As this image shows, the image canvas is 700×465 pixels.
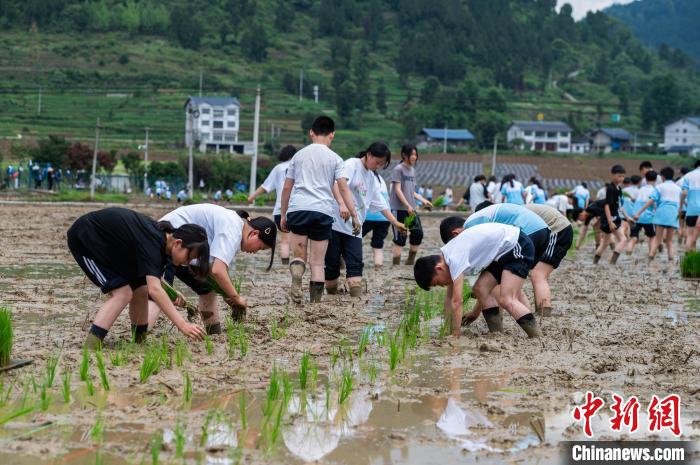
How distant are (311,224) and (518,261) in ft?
7.49

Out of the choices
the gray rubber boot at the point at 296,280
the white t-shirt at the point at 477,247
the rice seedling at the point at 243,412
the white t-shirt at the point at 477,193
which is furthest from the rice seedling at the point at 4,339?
the white t-shirt at the point at 477,193

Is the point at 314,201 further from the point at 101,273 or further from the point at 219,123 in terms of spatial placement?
the point at 219,123

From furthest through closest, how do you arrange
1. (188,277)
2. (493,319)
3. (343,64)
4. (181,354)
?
(343,64) → (493,319) → (188,277) → (181,354)

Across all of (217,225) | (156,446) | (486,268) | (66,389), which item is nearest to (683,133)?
(486,268)

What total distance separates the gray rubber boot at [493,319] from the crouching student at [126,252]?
7.43 feet

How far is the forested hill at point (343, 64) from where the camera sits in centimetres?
10981

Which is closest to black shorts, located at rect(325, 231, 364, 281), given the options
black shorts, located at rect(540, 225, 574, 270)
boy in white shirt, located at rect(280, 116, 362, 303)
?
boy in white shirt, located at rect(280, 116, 362, 303)

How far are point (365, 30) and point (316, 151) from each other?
165 metres

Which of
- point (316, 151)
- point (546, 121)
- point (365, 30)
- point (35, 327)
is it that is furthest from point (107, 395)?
point (365, 30)

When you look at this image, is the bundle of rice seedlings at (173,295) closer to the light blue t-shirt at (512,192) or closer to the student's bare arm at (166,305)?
the student's bare arm at (166,305)

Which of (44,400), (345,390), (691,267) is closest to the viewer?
(44,400)

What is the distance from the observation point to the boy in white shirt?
8656 millimetres

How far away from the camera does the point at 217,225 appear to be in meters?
6.51

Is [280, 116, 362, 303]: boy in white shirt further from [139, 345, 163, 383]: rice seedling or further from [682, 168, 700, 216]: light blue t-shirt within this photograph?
[682, 168, 700, 216]: light blue t-shirt
